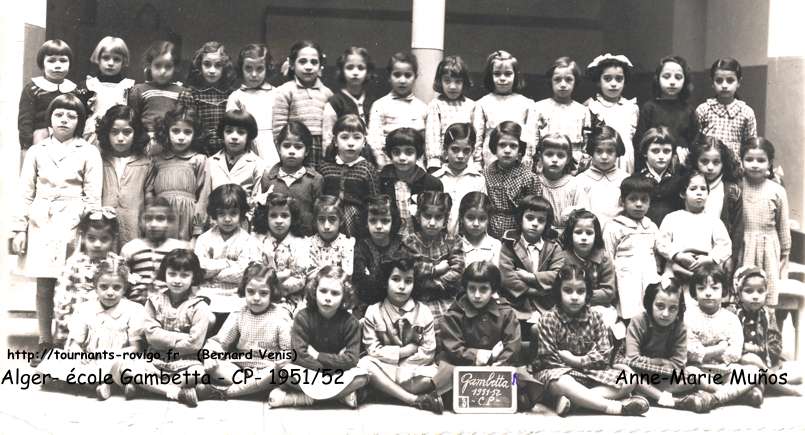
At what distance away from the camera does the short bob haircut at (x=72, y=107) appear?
6.39 meters

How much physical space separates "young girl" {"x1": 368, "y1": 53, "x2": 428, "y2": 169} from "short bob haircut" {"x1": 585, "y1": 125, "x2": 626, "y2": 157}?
0.98 m

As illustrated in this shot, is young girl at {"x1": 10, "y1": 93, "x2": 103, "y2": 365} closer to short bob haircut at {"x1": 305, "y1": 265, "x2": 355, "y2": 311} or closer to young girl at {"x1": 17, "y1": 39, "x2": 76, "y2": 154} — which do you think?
young girl at {"x1": 17, "y1": 39, "x2": 76, "y2": 154}

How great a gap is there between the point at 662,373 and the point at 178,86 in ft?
10.4

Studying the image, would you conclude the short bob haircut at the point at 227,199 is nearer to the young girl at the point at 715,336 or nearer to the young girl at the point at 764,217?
the young girl at the point at 715,336

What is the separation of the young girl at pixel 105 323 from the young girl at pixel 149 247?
6 cm

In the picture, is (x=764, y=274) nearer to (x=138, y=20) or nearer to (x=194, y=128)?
(x=194, y=128)

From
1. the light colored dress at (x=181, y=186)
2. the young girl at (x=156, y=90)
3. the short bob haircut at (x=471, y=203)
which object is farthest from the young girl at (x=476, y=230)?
the young girl at (x=156, y=90)

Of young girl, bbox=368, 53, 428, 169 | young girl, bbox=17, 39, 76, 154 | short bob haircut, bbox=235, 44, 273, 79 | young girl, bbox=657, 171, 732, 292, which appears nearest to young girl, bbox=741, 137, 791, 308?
young girl, bbox=657, 171, 732, 292

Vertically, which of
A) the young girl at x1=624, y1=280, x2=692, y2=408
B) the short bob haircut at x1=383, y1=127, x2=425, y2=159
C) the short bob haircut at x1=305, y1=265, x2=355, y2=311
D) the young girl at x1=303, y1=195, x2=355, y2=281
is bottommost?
the young girl at x1=624, y1=280, x2=692, y2=408

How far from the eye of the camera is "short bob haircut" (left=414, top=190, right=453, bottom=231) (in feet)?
21.0

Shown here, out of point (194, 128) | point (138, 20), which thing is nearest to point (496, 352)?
point (194, 128)

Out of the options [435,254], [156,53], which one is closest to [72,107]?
[156,53]

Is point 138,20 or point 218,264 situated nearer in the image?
point 218,264

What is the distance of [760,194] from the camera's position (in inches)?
272
